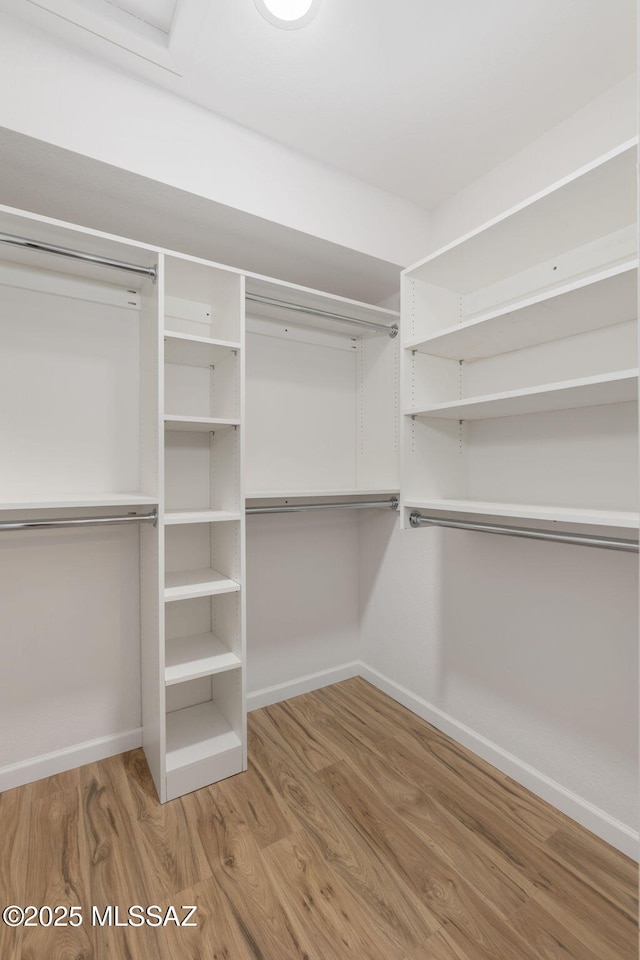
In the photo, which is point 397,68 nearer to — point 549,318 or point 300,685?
point 549,318

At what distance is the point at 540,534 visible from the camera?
1406mm

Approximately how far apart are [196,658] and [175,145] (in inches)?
76.2

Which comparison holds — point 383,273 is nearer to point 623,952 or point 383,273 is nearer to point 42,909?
point 623,952

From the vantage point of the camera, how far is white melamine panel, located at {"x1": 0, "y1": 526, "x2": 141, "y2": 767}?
1.78 metres

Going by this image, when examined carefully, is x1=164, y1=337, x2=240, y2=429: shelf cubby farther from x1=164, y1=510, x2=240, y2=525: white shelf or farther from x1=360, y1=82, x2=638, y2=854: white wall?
x1=360, y1=82, x2=638, y2=854: white wall

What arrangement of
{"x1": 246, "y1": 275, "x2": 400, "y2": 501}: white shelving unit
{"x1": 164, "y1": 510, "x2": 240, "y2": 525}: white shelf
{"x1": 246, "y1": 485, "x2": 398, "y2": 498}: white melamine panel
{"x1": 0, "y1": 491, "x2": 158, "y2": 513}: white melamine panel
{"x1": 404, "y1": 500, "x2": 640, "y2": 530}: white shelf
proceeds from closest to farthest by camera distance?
{"x1": 404, "y1": 500, "x2": 640, "y2": 530}: white shelf → {"x1": 0, "y1": 491, "x2": 158, "y2": 513}: white melamine panel → {"x1": 164, "y1": 510, "x2": 240, "y2": 525}: white shelf → {"x1": 246, "y1": 485, "x2": 398, "y2": 498}: white melamine panel → {"x1": 246, "y1": 275, "x2": 400, "y2": 501}: white shelving unit

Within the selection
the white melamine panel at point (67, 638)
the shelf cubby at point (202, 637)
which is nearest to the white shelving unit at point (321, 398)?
the shelf cubby at point (202, 637)

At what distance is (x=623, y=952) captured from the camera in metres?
1.17

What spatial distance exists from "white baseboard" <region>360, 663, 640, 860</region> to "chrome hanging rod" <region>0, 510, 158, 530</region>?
1616 mm

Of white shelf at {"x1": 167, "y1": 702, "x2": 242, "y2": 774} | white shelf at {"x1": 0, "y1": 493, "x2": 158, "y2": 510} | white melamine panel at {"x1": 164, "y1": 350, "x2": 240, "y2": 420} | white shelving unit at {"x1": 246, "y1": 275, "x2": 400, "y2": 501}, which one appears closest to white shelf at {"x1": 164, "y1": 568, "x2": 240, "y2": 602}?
white shelf at {"x1": 0, "y1": 493, "x2": 158, "y2": 510}

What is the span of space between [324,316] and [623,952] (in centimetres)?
243

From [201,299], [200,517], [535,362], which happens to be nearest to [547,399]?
[535,362]

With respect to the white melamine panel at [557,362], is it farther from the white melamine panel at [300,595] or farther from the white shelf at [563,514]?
the white melamine panel at [300,595]

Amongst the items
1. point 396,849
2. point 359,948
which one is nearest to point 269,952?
point 359,948
